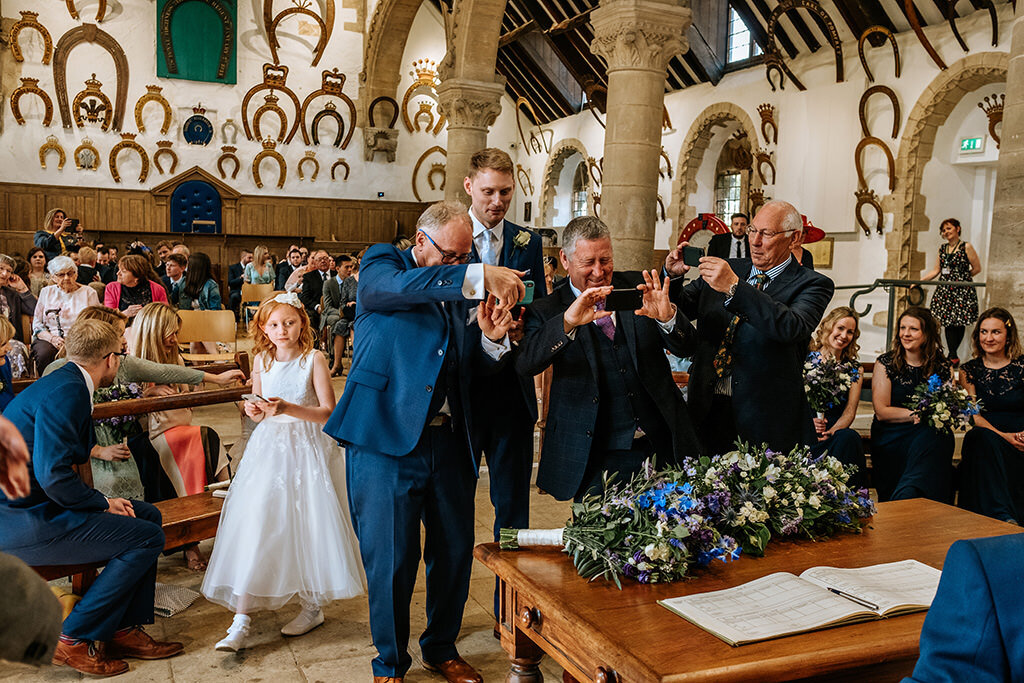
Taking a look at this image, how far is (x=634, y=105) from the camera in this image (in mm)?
7031

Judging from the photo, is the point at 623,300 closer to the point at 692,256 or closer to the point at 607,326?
the point at 607,326

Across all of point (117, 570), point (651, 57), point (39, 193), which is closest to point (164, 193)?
point (39, 193)

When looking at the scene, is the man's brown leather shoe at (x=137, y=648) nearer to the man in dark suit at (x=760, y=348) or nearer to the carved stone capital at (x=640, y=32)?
the man in dark suit at (x=760, y=348)

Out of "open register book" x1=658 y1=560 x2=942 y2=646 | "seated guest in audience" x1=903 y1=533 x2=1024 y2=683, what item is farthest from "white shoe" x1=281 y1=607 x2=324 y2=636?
"seated guest in audience" x1=903 y1=533 x2=1024 y2=683

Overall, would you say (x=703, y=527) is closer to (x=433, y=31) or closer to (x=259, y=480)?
(x=259, y=480)

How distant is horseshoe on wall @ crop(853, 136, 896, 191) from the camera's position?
11.2 metres

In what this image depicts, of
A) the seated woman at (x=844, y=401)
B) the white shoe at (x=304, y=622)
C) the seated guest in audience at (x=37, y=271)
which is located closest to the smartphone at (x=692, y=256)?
the white shoe at (x=304, y=622)

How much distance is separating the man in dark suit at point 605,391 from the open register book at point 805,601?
2.48 ft

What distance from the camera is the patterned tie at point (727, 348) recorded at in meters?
2.96

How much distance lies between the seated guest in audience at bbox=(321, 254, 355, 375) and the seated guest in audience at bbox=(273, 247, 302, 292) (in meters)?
1.95

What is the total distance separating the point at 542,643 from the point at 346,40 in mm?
18202

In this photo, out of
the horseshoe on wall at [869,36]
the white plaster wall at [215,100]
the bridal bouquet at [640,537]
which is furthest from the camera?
the white plaster wall at [215,100]

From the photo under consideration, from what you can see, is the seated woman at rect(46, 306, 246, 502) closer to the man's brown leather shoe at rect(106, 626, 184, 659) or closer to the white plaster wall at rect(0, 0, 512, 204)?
the man's brown leather shoe at rect(106, 626, 184, 659)

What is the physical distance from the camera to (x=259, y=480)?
127 inches
